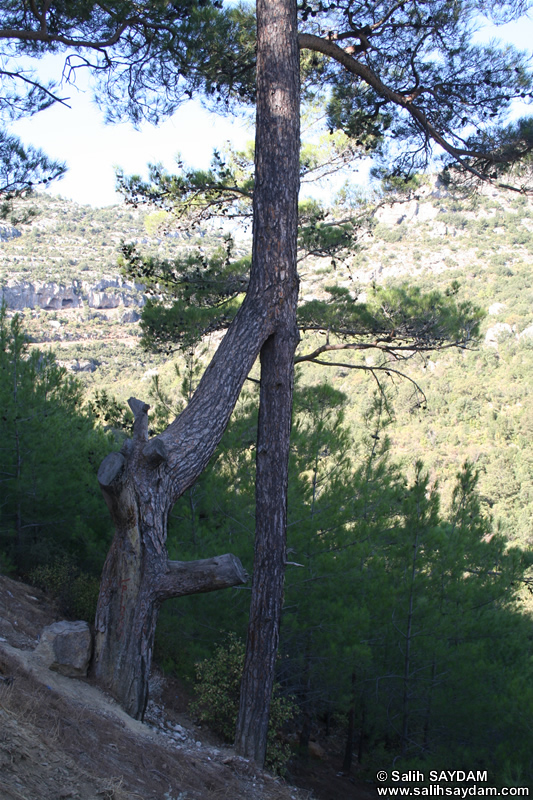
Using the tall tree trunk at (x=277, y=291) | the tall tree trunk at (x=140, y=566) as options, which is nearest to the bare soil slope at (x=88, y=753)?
the tall tree trunk at (x=140, y=566)

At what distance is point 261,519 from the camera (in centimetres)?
386

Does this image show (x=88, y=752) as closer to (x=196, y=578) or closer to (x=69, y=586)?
(x=196, y=578)

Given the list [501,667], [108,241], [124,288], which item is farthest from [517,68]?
[108,241]

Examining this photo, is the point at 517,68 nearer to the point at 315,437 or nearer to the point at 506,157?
the point at 506,157

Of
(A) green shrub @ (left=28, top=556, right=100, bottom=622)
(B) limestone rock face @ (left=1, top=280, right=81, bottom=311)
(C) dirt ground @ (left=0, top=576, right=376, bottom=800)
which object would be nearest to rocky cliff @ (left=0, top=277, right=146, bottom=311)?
(B) limestone rock face @ (left=1, top=280, right=81, bottom=311)

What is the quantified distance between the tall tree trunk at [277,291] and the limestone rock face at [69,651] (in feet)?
3.53

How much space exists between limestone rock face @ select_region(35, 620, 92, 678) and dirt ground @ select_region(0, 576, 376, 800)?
0.14 feet

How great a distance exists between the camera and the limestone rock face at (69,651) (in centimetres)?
317

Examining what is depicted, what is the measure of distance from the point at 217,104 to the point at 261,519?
399 centimetres

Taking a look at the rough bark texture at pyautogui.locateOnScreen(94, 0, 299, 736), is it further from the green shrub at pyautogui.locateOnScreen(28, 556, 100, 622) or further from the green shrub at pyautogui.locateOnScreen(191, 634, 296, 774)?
the green shrub at pyautogui.locateOnScreen(28, 556, 100, 622)

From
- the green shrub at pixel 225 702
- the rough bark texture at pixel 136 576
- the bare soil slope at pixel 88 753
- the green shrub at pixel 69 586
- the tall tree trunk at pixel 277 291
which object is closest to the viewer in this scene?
the bare soil slope at pixel 88 753

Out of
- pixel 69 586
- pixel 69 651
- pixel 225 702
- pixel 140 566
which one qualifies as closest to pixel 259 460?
pixel 140 566

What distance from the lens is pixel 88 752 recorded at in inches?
97.8

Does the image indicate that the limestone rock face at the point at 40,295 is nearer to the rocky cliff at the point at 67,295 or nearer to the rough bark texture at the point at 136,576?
the rocky cliff at the point at 67,295
